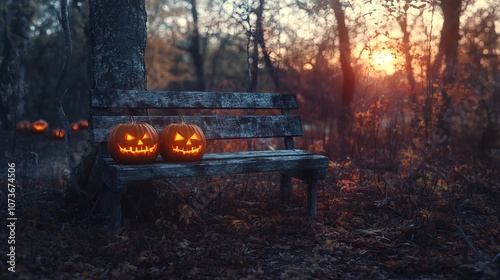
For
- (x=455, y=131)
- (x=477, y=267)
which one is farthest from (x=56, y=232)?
(x=455, y=131)

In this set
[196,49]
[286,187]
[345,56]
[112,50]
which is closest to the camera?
[112,50]

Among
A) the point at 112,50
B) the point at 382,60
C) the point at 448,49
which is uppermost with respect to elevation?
the point at 448,49

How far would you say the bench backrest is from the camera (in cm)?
400

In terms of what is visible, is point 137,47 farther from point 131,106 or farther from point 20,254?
point 20,254

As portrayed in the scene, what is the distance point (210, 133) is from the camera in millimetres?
4555

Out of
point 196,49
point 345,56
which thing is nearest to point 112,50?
point 345,56

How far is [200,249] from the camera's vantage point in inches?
137

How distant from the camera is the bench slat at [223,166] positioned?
3432mm

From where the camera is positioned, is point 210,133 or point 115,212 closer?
point 115,212

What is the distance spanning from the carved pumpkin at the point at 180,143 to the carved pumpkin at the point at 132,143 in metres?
0.17

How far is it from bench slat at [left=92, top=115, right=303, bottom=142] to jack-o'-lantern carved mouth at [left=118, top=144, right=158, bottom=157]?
0.47m

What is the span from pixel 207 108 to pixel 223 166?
3.42 ft

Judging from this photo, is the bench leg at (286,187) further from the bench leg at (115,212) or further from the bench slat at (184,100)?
the bench leg at (115,212)

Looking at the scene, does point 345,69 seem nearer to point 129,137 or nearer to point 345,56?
point 345,56
